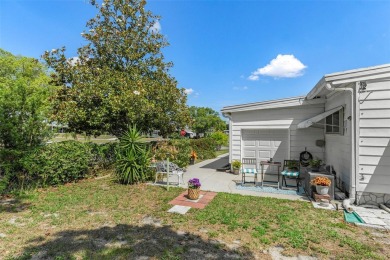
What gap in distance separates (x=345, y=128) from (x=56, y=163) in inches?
357

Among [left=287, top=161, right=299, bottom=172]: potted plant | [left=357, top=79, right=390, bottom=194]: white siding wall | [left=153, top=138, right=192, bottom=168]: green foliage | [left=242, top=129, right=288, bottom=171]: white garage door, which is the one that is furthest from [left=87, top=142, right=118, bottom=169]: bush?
[left=357, top=79, right=390, bottom=194]: white siding wall

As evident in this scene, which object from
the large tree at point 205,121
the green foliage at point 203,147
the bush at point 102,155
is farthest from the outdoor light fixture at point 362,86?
the large tree at point 205,121

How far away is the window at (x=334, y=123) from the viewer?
6289mm

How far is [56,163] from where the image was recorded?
22.6 ft

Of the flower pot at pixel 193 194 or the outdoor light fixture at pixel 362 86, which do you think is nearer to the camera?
the outdoor light fixture at pixel 362 86

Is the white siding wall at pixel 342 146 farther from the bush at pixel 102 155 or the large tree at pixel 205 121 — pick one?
the large tree at pixel 205 121

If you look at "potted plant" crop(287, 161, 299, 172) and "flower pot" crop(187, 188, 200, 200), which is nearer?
"flower pot" crop(187, 188, 200, 200)

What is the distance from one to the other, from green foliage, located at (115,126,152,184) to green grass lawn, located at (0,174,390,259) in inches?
60.6

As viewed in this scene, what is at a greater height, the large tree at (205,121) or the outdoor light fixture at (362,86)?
the large tree at (205,121)

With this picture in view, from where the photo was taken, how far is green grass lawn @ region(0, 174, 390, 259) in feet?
10.6

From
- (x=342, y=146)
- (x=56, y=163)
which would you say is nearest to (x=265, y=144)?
(x=342, y=146)

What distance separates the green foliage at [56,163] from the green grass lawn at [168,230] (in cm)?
96

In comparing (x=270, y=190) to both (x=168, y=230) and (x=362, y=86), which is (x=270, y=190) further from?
(x=168, y=230)

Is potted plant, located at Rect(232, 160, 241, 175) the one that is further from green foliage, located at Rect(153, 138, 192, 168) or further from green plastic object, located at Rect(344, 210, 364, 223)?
green plastic object, located at Rect(344, 210, 364, 223)
